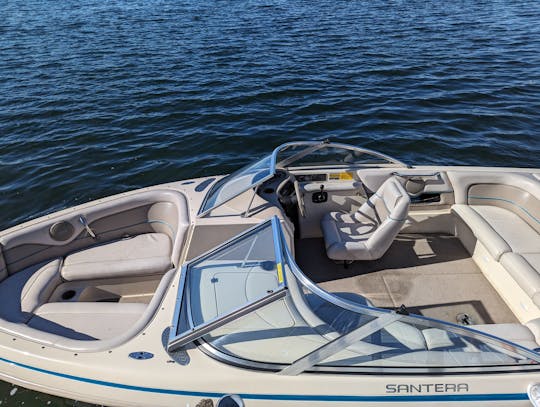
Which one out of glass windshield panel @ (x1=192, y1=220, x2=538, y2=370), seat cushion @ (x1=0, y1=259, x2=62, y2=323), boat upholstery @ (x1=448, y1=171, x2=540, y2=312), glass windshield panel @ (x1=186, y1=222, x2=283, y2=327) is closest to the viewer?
glass windshield panel @ (x1=192, y1=220, x2=538, y2=370)

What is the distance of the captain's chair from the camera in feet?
14.7

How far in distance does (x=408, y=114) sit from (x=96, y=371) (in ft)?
29.0

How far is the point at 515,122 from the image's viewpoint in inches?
375

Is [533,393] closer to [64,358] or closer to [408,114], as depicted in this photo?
[64,358]

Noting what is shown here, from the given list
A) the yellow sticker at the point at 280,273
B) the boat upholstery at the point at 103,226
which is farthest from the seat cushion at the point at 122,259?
the yellow sticker at the point at 280,273

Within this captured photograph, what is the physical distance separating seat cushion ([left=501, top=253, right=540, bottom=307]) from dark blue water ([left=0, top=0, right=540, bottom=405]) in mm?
4344

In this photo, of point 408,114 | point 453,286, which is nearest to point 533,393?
point 453,286

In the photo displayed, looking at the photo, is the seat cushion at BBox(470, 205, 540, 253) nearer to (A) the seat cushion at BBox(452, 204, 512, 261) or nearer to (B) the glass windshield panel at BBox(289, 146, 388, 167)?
(A) the seat cushion at BBox(452, 204, 512, 261)

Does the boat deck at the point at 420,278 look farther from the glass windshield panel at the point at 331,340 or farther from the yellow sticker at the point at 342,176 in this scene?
the glass windshield panel at the point at 331,340

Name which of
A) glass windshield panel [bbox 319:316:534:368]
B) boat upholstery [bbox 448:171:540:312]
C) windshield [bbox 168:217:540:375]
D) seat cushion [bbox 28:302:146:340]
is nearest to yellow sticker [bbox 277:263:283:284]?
windshield [bbox 168:217:540:375]

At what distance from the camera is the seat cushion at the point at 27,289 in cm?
390

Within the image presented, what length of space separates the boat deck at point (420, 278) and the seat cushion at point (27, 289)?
2642 mm

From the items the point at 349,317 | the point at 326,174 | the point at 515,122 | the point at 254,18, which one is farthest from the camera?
the point at 254,18

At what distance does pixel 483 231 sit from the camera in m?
4.59
